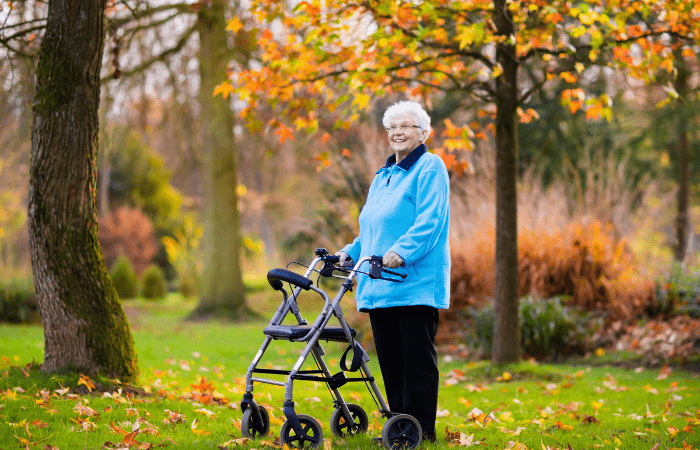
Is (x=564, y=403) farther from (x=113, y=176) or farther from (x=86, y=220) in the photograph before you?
(x=113, y=176)

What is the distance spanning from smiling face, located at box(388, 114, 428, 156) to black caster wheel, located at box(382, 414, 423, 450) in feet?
4.65

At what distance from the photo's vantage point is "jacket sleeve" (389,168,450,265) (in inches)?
129

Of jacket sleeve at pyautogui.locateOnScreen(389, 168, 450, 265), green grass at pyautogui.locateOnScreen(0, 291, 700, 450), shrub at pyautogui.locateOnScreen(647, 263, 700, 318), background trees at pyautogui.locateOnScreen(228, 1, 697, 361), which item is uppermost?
background trees at pyautogui.locateOnScreen(228, 1, 697, 361)

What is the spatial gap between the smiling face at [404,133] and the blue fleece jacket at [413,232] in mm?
54

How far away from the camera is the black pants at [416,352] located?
3.44 metres

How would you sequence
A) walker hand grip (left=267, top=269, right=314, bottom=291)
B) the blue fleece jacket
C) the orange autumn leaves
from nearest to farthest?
walker hand grip (left=267, top=269, right=314, bottom=291) < the blue fleece jacket < the orange autumn leaves

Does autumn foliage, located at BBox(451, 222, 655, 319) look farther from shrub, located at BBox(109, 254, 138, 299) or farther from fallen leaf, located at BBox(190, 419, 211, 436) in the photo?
shrub, located at BBox(109, 254, 138, 299)

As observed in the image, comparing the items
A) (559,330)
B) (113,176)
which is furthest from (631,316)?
(113,176)

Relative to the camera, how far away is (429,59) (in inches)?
232

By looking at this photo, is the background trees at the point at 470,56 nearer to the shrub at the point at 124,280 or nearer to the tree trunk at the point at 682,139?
the tree trunk at the point at 682,139

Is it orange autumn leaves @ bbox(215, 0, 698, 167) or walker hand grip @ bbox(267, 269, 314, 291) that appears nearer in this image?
walker hand grip @ bbox(267, 269, 314, 291)

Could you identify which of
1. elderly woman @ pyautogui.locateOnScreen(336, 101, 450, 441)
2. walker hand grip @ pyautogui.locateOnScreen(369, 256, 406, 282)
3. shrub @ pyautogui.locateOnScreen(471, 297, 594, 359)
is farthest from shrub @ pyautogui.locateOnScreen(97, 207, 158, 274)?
walker hand grip @ pyautogui.locateOnScreen(369, 256, 406, 282)

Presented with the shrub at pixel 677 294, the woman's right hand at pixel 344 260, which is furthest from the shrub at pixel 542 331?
the woman's right hand at pixel 344 260

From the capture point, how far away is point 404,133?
11.8 feet
